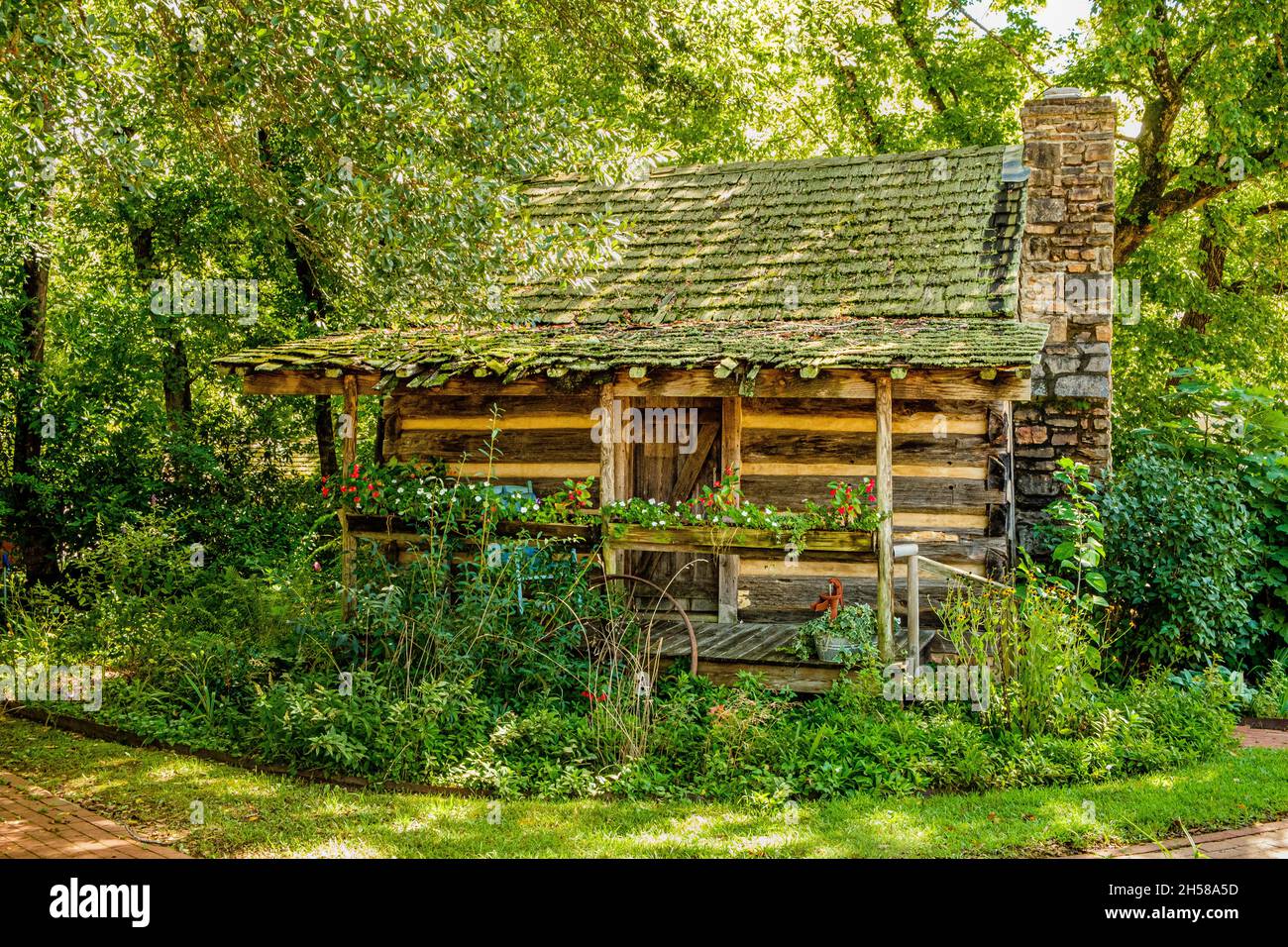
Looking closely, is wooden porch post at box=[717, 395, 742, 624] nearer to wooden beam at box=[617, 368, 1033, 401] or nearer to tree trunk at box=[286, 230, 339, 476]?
wooden beam at box=[617, 368, 1033, 401]

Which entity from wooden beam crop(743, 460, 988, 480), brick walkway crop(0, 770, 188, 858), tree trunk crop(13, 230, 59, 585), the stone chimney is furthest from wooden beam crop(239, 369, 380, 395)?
the stone chimney

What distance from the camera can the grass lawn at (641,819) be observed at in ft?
19.6

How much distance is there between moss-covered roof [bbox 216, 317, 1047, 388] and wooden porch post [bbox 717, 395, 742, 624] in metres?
0.89

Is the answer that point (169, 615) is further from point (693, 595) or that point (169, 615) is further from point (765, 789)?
point (765, 789)

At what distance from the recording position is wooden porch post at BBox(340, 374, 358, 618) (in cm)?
936

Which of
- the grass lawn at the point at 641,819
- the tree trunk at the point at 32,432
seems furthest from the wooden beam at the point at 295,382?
the tree trunk at the point at 32,432

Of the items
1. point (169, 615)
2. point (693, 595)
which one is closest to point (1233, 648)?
point (693, 595)

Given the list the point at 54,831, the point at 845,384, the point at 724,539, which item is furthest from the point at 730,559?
the point at 54,831

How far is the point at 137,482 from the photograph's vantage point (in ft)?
45.7

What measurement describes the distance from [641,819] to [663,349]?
13.6 ft

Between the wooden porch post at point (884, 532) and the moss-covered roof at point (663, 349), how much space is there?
1.55 ft

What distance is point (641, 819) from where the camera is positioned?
6457mm

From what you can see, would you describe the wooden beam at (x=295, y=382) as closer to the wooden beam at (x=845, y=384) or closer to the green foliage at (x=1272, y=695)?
the wooden beam at (x=845, y=384)
